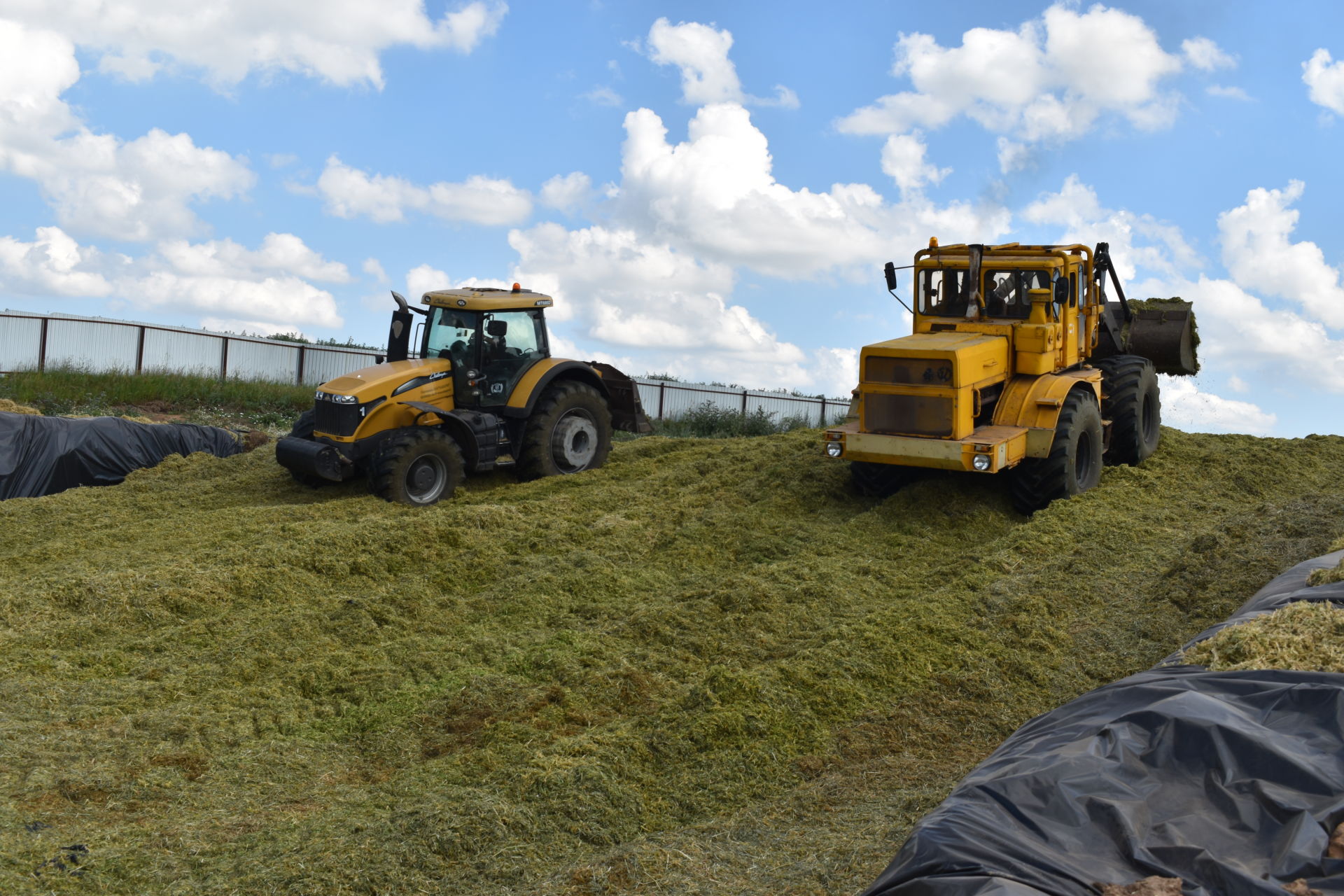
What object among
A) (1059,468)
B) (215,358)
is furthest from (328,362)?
(1059,468)

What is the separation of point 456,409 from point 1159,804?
385 inches

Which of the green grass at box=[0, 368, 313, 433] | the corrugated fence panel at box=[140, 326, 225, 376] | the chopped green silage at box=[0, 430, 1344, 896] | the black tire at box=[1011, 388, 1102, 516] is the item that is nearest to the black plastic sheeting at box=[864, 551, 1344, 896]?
the chopped green silage at box=[0, 430, 1344, 896]

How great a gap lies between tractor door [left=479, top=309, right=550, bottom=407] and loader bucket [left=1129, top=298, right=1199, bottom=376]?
23.9ft

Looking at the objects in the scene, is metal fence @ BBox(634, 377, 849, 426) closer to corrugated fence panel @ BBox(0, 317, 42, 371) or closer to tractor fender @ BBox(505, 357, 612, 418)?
tractor fender @ BBox(505, 357, 612, 418)

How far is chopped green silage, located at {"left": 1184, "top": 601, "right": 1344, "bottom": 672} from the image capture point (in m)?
4.31

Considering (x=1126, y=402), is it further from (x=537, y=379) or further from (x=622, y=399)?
(x=537, y=379)

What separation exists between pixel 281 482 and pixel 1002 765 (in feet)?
33.9

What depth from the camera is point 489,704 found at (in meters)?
5.85

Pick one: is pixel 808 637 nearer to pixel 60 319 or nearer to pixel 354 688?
pixel 354 688

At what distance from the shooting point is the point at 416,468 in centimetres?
1112

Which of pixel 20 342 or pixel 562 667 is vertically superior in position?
pixel 20 342


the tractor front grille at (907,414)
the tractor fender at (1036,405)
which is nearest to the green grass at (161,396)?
the tractor front grille at (907,414)

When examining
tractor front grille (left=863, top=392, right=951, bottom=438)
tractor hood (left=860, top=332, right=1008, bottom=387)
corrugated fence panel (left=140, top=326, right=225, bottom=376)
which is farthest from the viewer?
corrugated fence panel (left=140, top=326, right=225, bottom=376)

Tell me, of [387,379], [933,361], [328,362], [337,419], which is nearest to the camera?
[933,361]
